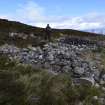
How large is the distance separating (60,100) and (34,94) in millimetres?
914

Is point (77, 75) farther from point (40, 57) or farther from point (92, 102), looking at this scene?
point (40, 57)

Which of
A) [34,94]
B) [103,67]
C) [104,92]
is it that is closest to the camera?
[34,94]

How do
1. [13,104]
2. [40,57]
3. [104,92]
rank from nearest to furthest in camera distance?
[13,104] → [104,92] → [40,57]

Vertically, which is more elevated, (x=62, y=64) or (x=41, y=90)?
(x=41, y=90)

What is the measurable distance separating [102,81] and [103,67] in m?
2.61

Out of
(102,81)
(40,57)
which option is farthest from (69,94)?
(40,57)

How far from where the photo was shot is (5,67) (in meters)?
15.6

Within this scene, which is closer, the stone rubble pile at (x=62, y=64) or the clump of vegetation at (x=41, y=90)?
the clump of vegetation at (x=41, y=90)

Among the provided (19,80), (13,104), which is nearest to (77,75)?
(19,80)

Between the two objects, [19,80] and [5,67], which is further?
[5,67]

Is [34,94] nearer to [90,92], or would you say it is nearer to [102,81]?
[90,92]

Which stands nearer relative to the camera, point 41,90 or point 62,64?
point 41,90

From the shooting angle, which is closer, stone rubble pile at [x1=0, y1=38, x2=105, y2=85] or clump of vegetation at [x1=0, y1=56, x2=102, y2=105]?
clump of vegetation at [x1=0, y1=56, x2=102, y2=105]

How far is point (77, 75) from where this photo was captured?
49.2 ft
